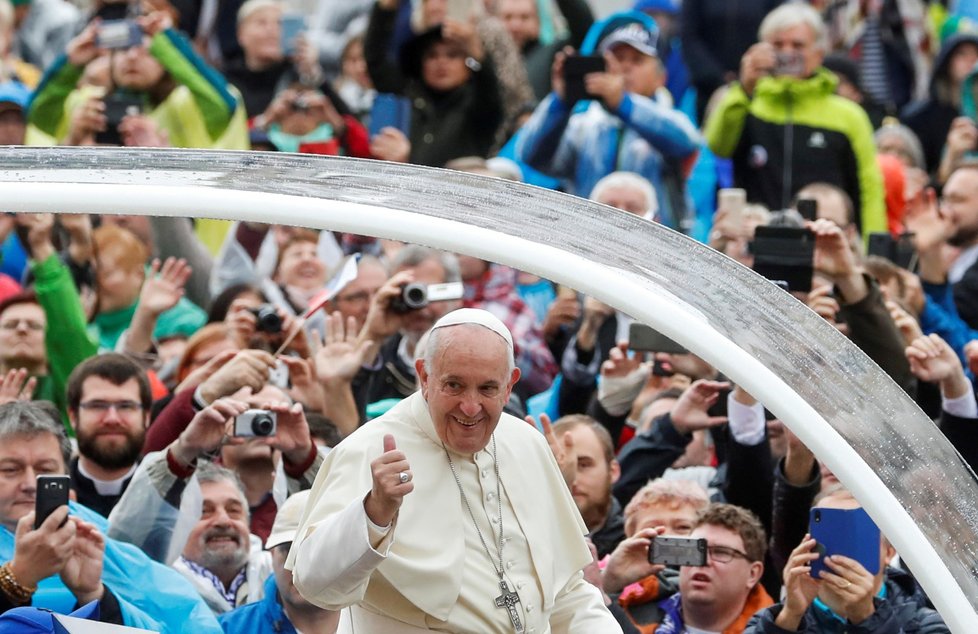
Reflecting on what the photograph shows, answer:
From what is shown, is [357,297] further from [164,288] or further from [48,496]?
[48,496]

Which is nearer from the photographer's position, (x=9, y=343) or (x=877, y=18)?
(x=9, y=343)

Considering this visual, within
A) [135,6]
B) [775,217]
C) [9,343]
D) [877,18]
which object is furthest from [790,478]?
[877,18]

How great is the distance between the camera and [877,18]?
1446 centimetres

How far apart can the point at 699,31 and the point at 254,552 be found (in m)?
7.16

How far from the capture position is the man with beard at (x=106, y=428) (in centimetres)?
758

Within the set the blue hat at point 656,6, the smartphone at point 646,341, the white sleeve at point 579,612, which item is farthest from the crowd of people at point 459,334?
the smartphone at point 646,341

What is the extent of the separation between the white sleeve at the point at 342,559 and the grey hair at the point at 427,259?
411cm

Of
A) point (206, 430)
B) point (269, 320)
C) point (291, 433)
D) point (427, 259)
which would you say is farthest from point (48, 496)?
point (427, 259)

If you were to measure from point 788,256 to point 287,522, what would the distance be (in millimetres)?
2077

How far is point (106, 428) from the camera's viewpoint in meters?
7.61

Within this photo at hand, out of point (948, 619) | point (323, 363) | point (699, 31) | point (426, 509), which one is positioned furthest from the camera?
point (699, 31)

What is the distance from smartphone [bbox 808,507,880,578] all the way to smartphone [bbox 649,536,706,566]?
39cm

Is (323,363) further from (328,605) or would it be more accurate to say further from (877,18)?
(877,18)

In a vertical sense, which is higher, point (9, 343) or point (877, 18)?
point (877, 18)
